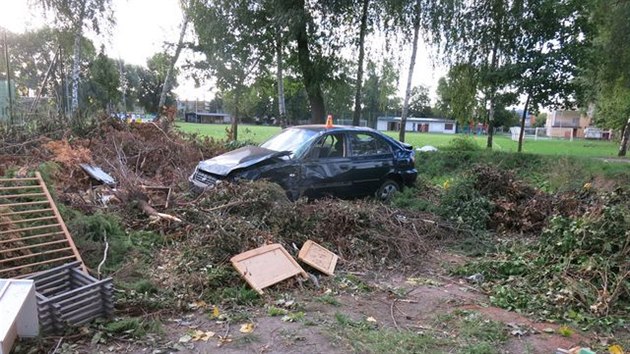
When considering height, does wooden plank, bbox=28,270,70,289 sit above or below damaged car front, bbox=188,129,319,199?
below

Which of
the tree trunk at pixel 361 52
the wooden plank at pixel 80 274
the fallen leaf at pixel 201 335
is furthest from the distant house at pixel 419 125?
the fallen leaf at pixel 201 335

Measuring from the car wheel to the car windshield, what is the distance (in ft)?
5.73

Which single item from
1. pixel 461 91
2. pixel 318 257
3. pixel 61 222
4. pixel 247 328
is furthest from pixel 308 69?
pixel 247 328

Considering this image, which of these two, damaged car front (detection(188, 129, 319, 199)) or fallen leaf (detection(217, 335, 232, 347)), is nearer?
fallen leaf (detection(217, 335, 232, 347))

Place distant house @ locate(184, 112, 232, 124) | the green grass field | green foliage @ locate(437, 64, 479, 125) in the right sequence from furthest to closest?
distant house @ locate(184, 112, 232, 124) < the green grass field < green foliage @ locate(437, 64, 479, 125)

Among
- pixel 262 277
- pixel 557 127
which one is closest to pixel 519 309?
pixel 262 277

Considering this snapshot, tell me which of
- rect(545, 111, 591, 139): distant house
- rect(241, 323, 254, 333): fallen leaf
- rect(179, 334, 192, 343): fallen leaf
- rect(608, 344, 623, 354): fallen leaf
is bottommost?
rect(179, 334, 192, 343): fallen leaf

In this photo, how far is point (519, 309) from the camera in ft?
14.0

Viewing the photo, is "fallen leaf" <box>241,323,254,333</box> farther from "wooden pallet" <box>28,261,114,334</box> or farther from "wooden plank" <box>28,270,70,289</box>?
"wooden plank" <box>28,270,70,289</box>

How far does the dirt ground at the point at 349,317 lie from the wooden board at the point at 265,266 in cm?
17

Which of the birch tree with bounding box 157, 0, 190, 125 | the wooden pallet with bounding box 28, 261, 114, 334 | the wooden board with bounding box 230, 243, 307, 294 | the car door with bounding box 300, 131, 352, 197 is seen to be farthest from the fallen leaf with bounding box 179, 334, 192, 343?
the birch tree with bounding box 157, 0, 190, 125

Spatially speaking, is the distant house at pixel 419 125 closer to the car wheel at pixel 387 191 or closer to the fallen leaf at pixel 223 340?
the car wheel at pixel 387 191

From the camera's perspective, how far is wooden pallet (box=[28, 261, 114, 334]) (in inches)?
129

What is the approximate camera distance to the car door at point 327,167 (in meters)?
7.29
